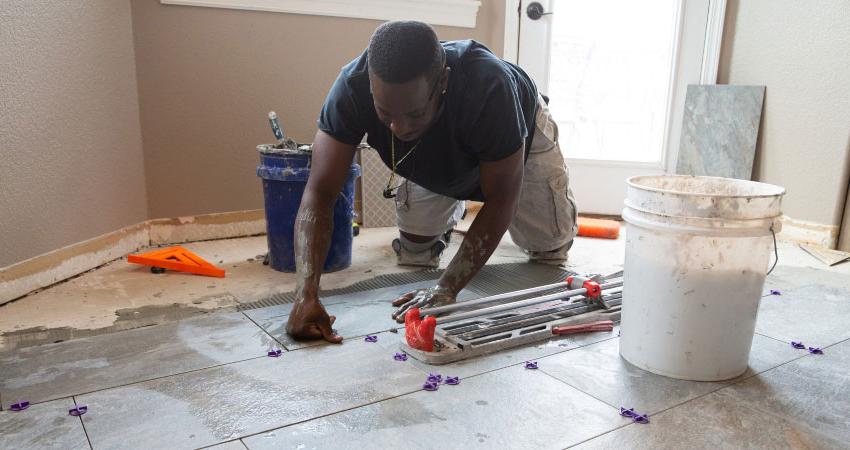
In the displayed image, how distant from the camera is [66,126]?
2.36 meters

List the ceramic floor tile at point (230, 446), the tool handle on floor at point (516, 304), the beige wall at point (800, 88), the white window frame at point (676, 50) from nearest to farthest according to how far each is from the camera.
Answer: the ceramic floor tile at point (230, 446) → the tool handle on floor at point (516, 304) → the beige wall at point (800, 88) → the white window frame at point (676, 50)

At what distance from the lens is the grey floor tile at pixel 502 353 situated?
5.20 ft

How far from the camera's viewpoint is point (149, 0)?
2670 mm

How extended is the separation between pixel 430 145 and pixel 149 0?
1638 mm

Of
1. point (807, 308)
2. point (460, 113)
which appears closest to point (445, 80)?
point (460, 113)

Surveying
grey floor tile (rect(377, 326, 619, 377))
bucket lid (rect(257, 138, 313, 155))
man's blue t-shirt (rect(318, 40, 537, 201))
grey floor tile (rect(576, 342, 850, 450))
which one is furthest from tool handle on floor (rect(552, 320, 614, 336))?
bucket lid (rect(257, 138, 313, 155))

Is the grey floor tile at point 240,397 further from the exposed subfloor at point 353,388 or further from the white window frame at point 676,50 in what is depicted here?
the white window frame at point 676,50

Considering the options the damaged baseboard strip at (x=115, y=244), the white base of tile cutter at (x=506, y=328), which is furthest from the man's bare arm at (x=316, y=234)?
the damaged baseboard strip at (x=115, y=244)

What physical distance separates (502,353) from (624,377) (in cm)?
33

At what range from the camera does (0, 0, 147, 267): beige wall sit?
2.10 m

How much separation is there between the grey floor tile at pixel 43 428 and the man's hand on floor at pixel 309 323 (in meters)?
0.56

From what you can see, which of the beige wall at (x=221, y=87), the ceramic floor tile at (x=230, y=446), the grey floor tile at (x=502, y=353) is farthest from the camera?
the beige wall at (x=221, y=87)

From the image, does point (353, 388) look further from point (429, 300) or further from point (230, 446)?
point (429, 300)

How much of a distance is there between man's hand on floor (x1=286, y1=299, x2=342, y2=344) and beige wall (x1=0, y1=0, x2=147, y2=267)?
1139 millimetres
